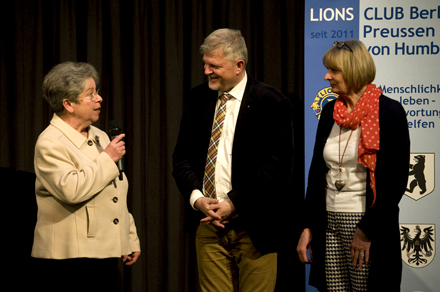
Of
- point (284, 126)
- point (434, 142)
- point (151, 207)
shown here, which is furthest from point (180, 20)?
point (434, 142)

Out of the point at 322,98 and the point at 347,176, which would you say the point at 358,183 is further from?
the point at 322,98

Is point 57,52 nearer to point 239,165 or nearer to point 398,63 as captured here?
point 239,165

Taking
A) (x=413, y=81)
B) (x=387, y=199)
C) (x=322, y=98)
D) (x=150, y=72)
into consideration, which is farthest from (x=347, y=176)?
(x=150, y=72)

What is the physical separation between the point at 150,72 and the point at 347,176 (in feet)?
7.25

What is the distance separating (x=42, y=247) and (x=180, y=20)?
7.50 feet

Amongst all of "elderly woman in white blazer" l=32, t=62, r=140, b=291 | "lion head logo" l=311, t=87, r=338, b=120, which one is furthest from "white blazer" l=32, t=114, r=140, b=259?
"lion head logo" l=311, t=87, r=338, b=120

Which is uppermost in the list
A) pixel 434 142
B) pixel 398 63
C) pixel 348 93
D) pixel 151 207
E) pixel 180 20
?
pixel 180 20

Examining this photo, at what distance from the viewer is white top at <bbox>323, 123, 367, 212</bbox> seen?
2.15m

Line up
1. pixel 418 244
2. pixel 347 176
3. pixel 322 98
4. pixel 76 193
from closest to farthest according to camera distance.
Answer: pixel 76 193 < pixel 347 176 < pixel 418 244 < pixel 322 98

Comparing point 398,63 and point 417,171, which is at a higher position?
point 398,63

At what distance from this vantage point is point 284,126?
7.64ft

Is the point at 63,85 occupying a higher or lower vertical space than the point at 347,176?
higher

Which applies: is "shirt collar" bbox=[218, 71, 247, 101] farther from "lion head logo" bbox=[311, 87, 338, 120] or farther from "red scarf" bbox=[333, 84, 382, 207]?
"lion head logo" bbox=[311, 87, 338, 120]

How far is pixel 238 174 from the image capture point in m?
2.30
